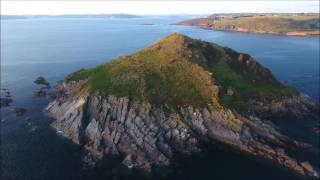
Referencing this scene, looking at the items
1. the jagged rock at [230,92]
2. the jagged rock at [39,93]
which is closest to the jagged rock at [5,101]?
the jagged rock at [39,93]

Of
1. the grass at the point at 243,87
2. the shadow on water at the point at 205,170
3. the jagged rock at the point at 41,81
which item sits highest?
the grass at the point at 243,87

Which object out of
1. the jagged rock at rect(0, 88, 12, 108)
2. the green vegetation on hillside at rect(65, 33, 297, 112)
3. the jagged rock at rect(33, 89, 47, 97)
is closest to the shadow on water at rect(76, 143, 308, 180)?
the green vegetation on hillside at rect(65, 33, 297, 112)

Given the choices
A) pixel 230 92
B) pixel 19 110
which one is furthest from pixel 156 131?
pixel 19 110

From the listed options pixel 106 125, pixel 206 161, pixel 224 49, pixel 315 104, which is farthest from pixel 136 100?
pixel 315 104

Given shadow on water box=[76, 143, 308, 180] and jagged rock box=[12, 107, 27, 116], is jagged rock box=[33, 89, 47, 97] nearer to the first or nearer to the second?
jagged rock box=[12, 107, 27, 116]

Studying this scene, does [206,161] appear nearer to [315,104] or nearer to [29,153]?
[29,153]

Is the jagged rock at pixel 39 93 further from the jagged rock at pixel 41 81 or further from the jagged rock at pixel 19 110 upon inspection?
the jagged rock at pixel 19 110

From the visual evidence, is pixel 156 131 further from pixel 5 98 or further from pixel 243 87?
pixel 5 98

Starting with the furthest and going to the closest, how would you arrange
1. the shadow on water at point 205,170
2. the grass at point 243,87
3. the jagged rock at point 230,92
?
1. the jagged rock at point 230,92
2. the grass at point 243,87
3. the shadow on water at point 205,170
